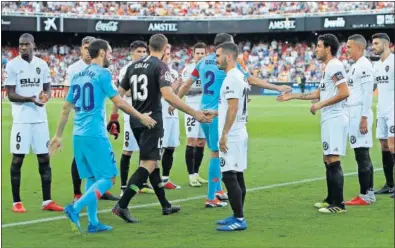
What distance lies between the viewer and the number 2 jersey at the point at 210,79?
9891 millimetres

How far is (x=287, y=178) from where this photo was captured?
12367 mm

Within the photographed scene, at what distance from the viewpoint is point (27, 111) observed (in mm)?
9750

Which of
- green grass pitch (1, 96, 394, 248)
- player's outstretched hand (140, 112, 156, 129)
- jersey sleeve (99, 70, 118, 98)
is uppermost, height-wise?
jersey sleeve (99, 70, 118, 98)

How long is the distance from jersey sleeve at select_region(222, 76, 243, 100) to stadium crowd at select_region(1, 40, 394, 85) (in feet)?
148

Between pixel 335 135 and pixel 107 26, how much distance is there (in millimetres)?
50576

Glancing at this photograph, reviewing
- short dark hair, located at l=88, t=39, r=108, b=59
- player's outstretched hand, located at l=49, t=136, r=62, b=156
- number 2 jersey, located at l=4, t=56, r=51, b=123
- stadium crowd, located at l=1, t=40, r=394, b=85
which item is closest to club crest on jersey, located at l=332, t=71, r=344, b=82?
short dark hair, located at l=88, t=39, r=108, b=59

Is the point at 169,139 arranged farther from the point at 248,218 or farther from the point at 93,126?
the point at 93,126

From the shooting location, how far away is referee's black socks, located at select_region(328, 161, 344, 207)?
903 cm

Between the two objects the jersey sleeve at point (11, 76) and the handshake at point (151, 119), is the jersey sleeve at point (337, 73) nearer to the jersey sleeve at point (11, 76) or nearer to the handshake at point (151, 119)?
the handshake at point (151, 119)

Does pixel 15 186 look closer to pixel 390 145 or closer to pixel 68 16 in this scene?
pixel 390 145

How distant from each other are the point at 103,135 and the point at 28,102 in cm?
194

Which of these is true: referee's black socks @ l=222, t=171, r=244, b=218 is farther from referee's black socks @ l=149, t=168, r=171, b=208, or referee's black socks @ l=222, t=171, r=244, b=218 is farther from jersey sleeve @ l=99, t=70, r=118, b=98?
jersey sleeve @ l=99, t=70, r=118, b=98

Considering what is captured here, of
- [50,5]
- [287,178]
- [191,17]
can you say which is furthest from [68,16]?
[287,178]

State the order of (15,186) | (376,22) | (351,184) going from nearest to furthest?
(15,186), (351,184), (376,22)
